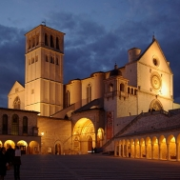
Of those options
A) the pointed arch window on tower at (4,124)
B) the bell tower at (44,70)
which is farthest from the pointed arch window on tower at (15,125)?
the bell tower at (44,70)

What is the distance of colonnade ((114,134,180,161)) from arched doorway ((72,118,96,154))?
13893 mm

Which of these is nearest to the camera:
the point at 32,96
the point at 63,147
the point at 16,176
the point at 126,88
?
the point at 16,176

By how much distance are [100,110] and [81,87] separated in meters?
15.2

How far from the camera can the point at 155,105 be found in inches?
2356

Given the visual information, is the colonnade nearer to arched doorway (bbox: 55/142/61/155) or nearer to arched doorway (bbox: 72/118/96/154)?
arched doorway (bbox: 72/118/96/154)

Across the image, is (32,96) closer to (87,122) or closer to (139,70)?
(87,122)

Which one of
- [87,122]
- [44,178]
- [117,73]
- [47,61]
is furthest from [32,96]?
[44,178]

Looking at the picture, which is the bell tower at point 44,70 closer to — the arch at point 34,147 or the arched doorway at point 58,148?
the arched doorway at point 58,148

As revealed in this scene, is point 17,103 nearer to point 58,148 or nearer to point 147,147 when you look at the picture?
point 58,148

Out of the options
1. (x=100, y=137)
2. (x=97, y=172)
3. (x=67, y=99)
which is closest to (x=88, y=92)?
(x=67, y=99)

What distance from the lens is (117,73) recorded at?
182ft

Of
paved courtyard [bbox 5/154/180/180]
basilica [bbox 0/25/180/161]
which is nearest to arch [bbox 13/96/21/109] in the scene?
basilica [bbox 0/25/180/161]

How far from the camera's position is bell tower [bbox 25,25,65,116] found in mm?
68062

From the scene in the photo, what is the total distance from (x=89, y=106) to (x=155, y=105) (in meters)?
10.9
